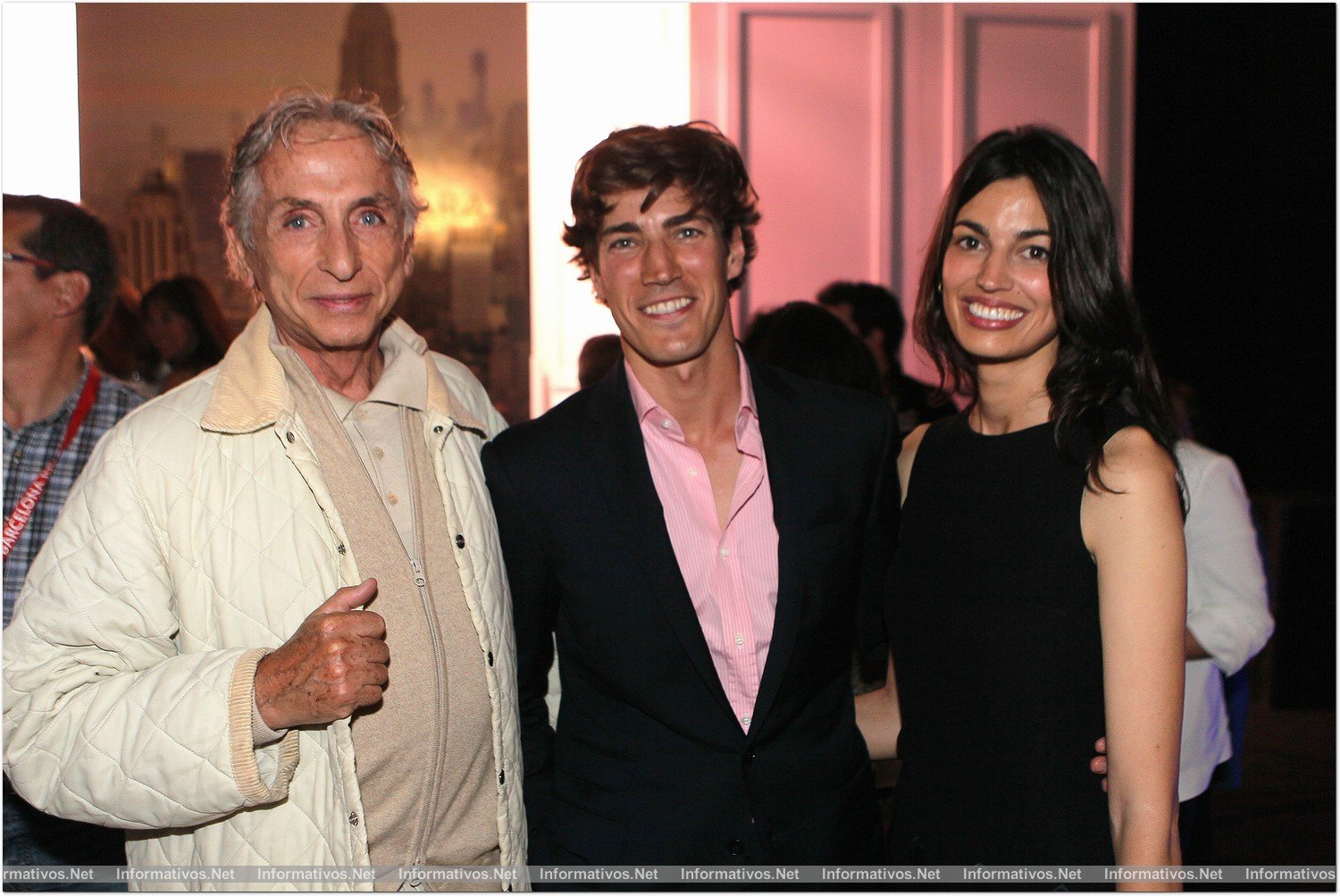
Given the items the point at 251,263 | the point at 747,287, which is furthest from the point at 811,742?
the point at 747,287

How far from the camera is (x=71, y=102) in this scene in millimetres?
2574

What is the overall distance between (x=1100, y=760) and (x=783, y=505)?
694 mm

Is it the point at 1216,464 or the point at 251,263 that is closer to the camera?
the point at 251,263

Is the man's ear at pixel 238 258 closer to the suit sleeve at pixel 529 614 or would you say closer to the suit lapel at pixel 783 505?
the suit sleeve at pixel 529 614

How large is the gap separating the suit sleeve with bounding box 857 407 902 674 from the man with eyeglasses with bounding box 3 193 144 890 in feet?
5.76

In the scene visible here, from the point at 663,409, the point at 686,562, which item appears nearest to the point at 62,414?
the point at 663,409

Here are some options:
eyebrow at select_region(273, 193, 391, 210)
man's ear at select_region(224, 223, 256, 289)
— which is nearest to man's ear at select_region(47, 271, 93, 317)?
man's ear at select_region(224, 223, 256, 289)

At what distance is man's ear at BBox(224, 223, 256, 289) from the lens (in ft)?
6.29

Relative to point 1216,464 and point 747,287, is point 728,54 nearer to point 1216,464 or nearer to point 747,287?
point 747,287

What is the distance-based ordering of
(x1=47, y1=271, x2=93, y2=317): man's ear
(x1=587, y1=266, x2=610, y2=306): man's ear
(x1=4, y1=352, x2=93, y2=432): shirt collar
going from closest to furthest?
1. (x1=587, y1=266, x2=610, y2=306): man's ear
2. (x1=4, y1=352, x2=93, y2=432): shirt collar
3. (x1=47, y1=271, x2=93, y2=317): man's ear

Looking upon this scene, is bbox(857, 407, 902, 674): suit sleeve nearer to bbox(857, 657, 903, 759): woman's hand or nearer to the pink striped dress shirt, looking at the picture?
bbox(857, 657, 903, 759): woman's hand

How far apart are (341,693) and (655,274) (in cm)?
100

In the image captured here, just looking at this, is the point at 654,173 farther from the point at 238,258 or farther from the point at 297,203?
the point at 238,258

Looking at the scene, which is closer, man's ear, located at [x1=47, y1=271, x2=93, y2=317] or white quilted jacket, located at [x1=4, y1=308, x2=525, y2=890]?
white quilted jacket, located at [x1=4, y1=308, x2=525, y2=890]
